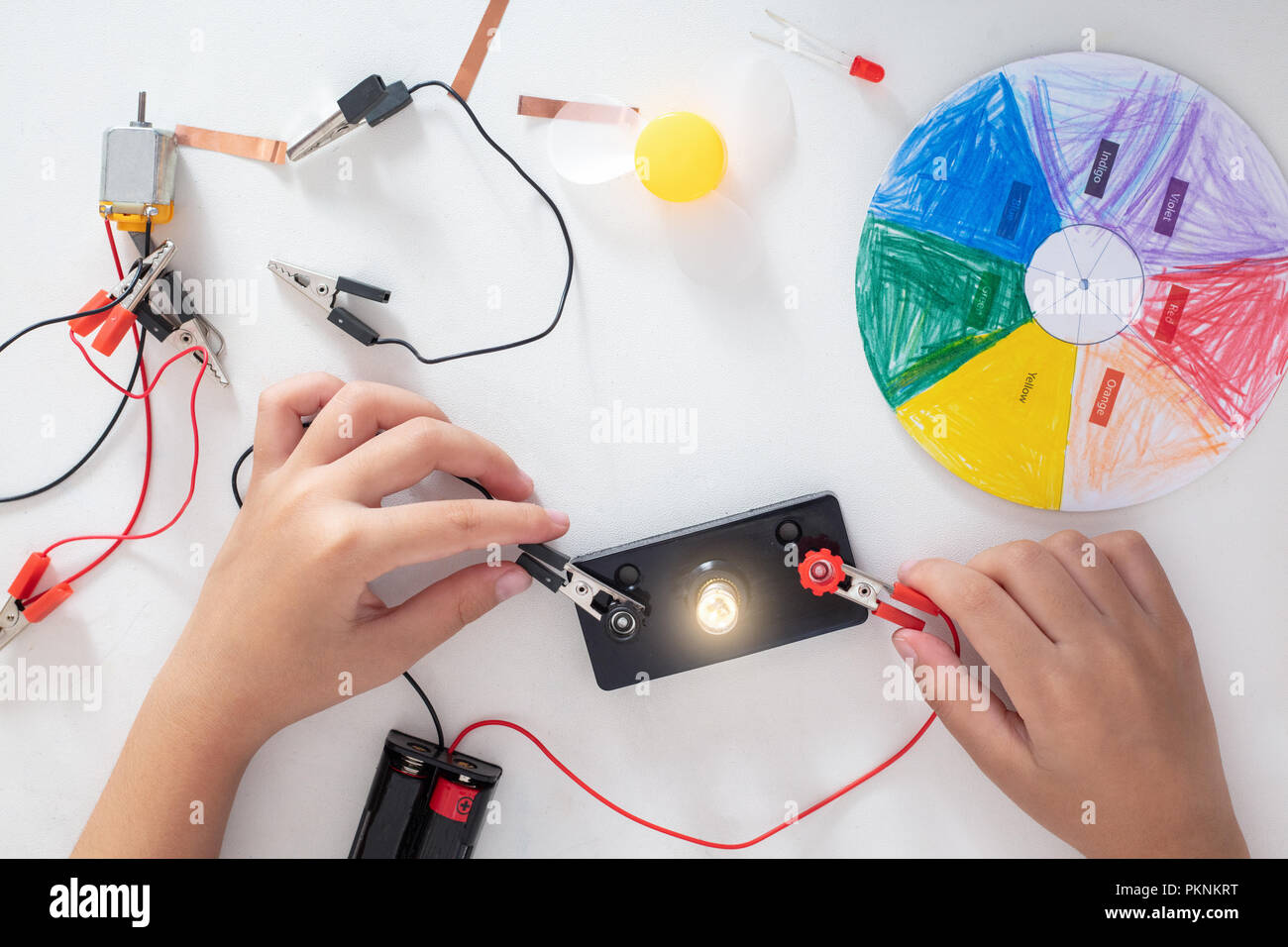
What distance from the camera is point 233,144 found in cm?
115

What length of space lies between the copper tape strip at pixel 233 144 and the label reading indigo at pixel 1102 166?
3.48 feet

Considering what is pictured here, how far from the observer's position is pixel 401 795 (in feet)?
3.66

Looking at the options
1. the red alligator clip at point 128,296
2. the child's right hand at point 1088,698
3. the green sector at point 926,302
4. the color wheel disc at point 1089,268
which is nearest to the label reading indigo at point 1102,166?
the color wheel disc at point 1089,268

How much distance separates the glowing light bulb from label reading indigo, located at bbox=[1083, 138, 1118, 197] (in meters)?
0.69

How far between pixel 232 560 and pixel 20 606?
37 centimetres

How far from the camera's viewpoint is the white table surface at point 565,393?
1126 mm

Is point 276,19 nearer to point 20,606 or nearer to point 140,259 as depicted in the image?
point 140,259

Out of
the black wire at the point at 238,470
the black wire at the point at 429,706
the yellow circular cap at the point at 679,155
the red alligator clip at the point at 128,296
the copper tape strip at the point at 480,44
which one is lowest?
the black wire at the point at 429,706

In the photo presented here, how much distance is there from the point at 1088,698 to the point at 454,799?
2.63ft

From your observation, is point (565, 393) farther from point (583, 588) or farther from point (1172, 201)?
point (1172, 201)

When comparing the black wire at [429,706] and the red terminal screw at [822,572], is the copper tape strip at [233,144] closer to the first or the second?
the black wire at [429,706]

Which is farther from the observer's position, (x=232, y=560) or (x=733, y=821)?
(x=733, y=821)
